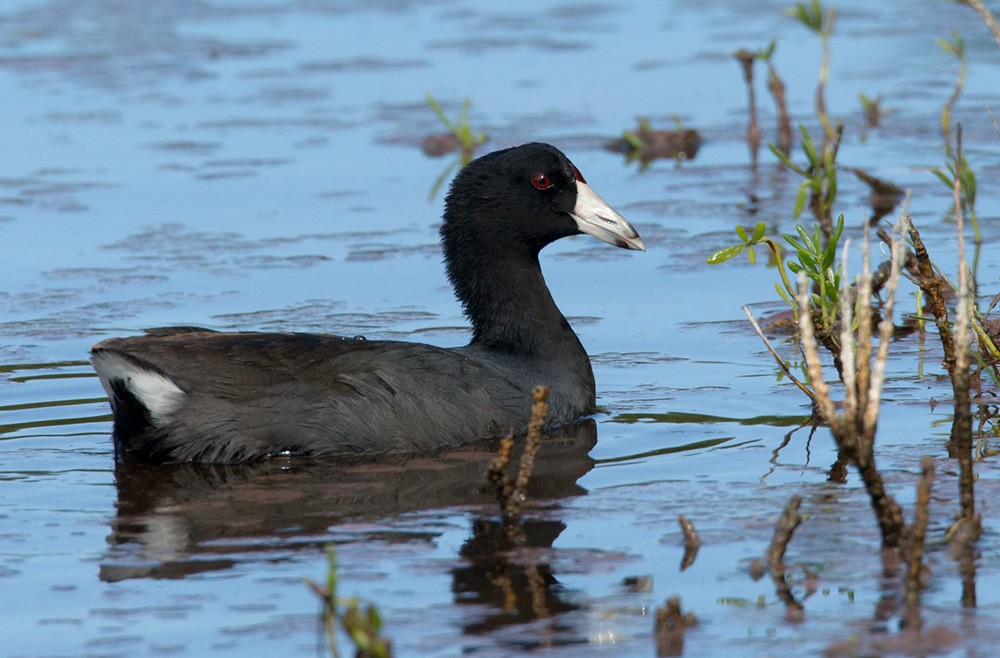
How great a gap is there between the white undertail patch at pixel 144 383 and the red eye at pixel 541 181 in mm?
1592

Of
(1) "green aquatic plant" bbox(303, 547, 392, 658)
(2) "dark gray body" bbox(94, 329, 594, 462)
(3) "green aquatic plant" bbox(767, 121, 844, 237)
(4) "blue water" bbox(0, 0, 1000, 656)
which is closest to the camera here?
(1) "green aquatic plant" bbox(303, 547, 392, 658)

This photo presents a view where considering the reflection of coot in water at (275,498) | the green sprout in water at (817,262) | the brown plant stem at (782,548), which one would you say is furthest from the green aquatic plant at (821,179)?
the brown plant stem at (782,548)

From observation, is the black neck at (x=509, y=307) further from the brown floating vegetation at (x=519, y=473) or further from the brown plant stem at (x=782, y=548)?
the brown plant stem at (x=782, y=548)

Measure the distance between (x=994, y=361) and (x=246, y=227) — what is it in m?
4.29

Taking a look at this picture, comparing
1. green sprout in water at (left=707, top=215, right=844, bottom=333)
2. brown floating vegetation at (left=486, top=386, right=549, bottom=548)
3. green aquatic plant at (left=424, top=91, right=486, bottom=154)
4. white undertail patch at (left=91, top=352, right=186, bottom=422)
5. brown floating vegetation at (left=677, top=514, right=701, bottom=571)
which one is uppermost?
green aquatic plant at (left=424, top=91, right=486, bottom=154)

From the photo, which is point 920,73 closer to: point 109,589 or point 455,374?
point 455,374

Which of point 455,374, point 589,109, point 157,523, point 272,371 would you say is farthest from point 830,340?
point 589,109

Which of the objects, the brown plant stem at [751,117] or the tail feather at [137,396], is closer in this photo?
the tail feather at [137,396]

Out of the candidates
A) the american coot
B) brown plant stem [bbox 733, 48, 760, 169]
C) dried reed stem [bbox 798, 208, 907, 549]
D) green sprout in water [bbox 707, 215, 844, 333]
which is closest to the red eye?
the american coot

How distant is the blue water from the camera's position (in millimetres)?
3988

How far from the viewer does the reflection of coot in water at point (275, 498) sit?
4461 mm

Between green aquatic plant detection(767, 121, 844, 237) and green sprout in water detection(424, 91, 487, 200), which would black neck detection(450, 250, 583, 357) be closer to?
green aquatic plant detection(767, 121, 844, 237)

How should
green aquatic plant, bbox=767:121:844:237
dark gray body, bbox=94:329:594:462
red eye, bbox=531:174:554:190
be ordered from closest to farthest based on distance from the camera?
1. dark gray body, bbox=94:329:594:462
2. red eye, bbox=531:174:554:190
3. green aquatic plant, bbox=767:121:844:237

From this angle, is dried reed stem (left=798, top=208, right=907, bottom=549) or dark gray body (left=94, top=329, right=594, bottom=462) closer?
dried reed stem (left=798, top=208, right=907, bottom=549)
